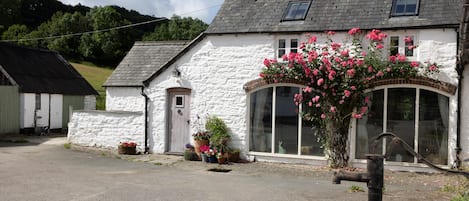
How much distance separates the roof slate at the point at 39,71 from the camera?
78.4ft

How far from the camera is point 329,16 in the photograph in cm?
1401

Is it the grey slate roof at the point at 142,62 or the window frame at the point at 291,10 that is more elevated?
the window frame at the point at 291,10

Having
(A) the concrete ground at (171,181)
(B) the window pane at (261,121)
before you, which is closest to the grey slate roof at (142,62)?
(A) the concrete ground at (171,181)

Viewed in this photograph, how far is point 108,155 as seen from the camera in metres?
15.6

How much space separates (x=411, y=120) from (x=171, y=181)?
7.03 meters

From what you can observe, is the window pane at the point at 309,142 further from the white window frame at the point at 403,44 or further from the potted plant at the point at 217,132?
the white window frame at the point at 403,44

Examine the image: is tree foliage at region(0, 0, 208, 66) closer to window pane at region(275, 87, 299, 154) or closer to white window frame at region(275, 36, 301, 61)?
white window frame at region(275, 36, 301, 61)

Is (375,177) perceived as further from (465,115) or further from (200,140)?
(200,140)

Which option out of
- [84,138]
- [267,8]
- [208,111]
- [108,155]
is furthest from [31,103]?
[267,8]

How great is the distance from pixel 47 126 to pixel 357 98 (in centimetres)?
1843

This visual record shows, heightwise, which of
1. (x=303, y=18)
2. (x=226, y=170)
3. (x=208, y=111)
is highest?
(x=303, y=18)

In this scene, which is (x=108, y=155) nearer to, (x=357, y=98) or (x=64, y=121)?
(x=357, y=98)

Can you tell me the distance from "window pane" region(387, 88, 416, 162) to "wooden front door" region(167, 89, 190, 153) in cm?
667

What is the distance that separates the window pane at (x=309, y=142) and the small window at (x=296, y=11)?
3.40 m
